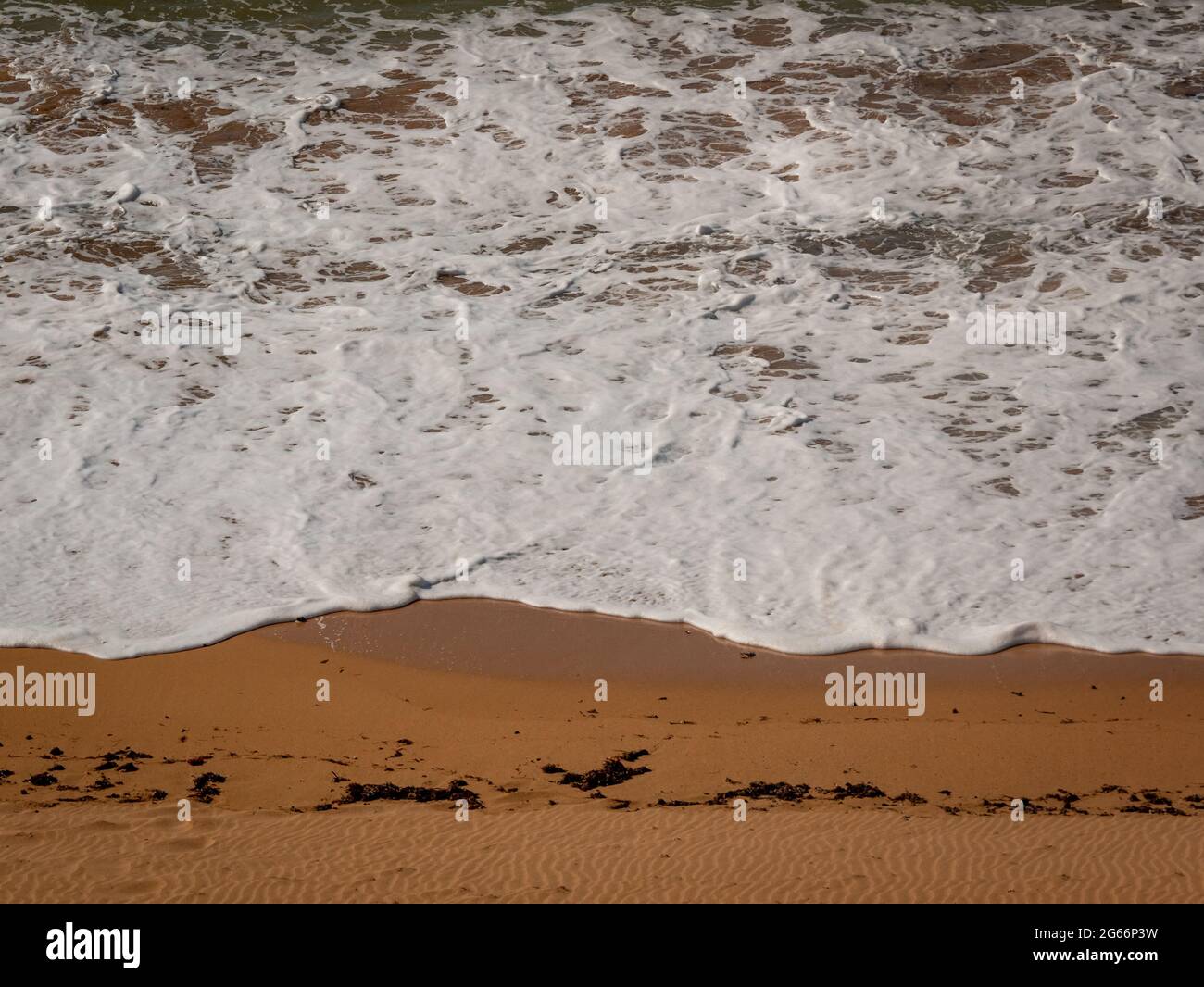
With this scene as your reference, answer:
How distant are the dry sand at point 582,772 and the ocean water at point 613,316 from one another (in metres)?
0.35

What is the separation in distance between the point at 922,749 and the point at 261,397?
569cm

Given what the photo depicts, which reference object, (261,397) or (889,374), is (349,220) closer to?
(261,397)

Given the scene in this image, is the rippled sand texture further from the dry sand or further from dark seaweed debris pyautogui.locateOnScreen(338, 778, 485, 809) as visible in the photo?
dark seaweed debris pyautogui.locateOnScreen(338, 778, 485, 809)

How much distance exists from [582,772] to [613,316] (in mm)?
5474

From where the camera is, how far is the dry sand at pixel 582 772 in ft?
14.2

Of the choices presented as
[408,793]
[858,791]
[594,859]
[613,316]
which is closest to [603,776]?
[594,859]

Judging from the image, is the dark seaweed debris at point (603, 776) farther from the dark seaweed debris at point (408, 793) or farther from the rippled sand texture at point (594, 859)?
the dark seaweed debris at point (408, 793)

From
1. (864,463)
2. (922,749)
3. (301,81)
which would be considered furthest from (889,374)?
(301,81)

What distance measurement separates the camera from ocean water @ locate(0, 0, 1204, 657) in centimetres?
681

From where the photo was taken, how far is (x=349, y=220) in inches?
460

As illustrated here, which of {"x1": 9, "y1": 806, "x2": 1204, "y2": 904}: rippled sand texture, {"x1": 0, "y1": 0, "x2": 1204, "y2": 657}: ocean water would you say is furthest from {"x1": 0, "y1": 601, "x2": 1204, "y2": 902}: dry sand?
{"x1": 0, "y1": 0, "x2": 1204, "y2": 657}: ocean water

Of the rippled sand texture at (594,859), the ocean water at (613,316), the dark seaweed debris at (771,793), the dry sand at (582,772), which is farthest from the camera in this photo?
the ocean water at (613,316)

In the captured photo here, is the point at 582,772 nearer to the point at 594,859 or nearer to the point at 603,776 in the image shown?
the point at 603,776

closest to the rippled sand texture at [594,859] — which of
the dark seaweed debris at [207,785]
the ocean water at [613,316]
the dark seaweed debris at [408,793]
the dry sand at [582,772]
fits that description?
the dry sand at [582,772]
